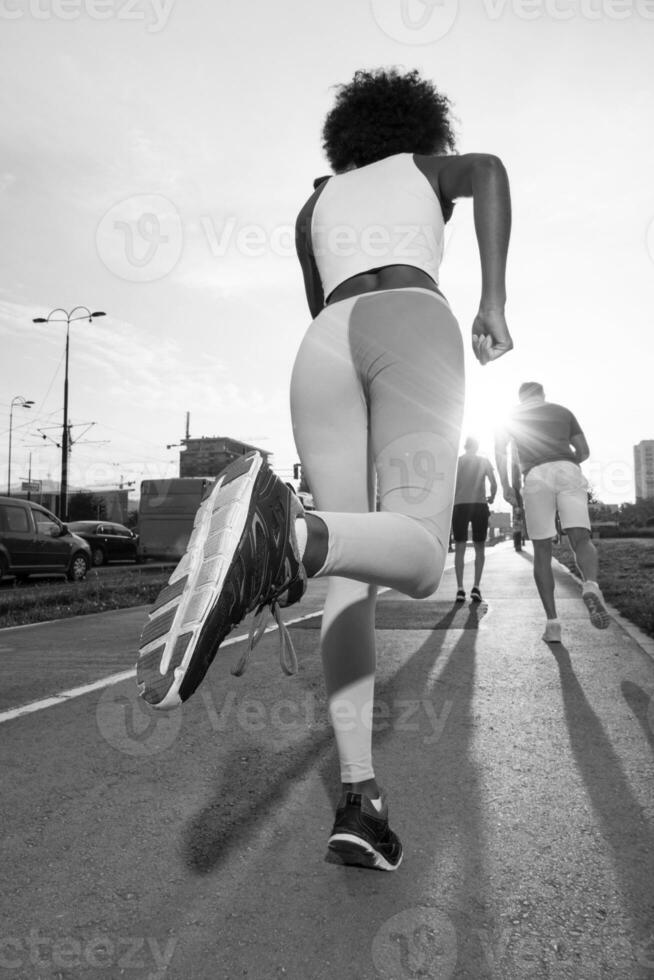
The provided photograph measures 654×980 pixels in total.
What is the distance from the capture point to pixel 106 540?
78.1ft

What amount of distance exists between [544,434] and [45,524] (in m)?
13.2

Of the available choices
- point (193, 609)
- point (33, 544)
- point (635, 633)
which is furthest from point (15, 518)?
point (193, 609)

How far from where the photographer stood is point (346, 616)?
78.5 inches

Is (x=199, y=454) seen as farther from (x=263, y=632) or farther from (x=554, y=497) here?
(x=263, y=632)

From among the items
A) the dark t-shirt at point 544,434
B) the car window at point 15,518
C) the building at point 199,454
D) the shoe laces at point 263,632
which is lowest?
the shoe laces at point 263,632

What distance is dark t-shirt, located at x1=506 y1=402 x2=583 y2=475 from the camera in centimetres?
558

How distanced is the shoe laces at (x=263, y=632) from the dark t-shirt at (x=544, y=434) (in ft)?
13.6

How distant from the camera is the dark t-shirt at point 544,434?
5.58 metres

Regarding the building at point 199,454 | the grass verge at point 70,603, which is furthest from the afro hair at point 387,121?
the building at point 199,454

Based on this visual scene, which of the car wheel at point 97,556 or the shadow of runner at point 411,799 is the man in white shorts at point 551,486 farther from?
the car wheel at point 97,556

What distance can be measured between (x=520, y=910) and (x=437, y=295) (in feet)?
4.94

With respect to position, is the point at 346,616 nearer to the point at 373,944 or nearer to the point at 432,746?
the point at 373,944

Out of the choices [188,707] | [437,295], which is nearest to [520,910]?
[437,295]

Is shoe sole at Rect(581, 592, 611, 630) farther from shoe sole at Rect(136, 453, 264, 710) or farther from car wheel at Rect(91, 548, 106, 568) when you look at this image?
car wheel at Rect(91, 548, 106, 568)
